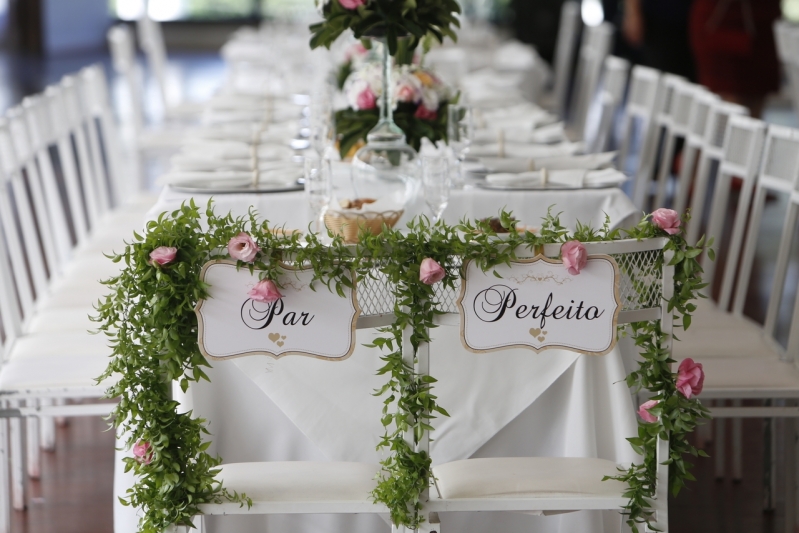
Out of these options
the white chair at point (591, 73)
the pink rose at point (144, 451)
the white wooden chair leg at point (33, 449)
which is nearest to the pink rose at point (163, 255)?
the pink rose at point (144, 451)

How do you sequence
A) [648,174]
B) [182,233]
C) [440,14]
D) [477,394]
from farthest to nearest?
[648,174] < [440,14] < [477,394] < [182,233]

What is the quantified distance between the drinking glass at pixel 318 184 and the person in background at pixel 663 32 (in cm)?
482

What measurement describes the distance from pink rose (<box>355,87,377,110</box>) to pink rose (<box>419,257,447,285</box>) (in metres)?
1.22

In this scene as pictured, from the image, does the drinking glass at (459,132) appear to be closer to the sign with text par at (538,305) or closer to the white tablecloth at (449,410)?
the white tablecloth at (449,410)

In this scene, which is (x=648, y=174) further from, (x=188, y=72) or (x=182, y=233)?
(x=188, y=72)

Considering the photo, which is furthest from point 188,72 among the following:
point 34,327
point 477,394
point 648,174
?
point 477,394

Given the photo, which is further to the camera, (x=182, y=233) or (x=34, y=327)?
(x=34, y=327)

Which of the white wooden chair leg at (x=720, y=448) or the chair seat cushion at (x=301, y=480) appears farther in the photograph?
the white wooden chair leg at (x=720, y=448)

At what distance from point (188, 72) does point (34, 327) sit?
10011mm

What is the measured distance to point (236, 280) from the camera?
4.83 ft

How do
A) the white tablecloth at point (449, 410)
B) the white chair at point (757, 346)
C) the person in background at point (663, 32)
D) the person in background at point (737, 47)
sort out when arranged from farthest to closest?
1. the person in background at point (663, 32)
2. the person in background at point (737, 47)
3. the white chair at point (757, 346)
4. the white tablecloth at point (449, 410)

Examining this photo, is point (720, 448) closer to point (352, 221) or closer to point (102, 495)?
point (352, 221)

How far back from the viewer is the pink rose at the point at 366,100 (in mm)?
2602

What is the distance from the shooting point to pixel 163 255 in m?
1.44
